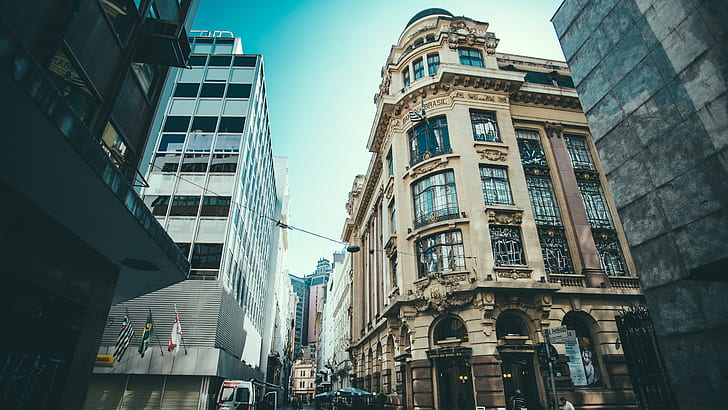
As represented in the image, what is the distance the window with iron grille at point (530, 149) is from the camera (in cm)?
2604

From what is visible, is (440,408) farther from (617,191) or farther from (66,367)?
(66,367)

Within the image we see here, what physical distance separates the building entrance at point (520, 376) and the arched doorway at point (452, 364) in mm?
1998

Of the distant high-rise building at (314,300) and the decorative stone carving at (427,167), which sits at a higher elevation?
the distant high-rise building at (314,300)

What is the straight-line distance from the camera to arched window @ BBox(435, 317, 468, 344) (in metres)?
20.3

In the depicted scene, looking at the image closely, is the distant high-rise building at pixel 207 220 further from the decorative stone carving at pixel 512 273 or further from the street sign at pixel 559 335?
the decorative stone carving at pixel 512 273

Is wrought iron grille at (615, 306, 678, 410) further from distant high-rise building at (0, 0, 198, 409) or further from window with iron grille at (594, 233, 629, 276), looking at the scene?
window with iron grille at (594, 233, 629, 276)

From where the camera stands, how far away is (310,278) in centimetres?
18700

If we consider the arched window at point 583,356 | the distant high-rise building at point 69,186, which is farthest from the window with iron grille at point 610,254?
the distant high-rise building at point 69,186

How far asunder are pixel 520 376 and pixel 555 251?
8.78m

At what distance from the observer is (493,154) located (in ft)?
79.7

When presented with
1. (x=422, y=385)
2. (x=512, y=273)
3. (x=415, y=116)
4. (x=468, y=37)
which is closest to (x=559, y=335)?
(x=512, y=273)

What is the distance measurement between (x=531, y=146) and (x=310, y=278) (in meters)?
172

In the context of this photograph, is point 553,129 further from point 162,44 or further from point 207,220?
point 207,220

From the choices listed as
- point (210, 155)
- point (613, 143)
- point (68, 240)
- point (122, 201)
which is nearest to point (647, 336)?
point (613, 143)
